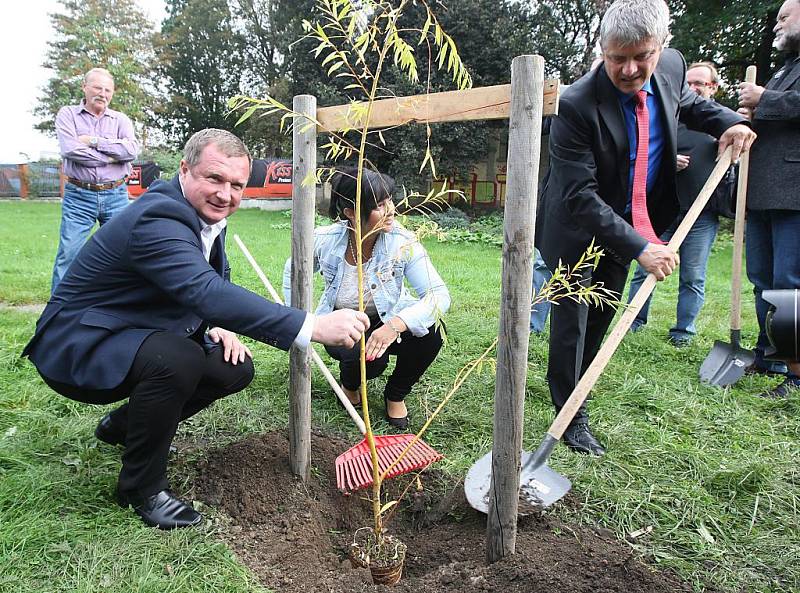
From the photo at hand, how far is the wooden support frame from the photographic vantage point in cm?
179

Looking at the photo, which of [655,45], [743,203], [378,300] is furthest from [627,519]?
[743,203]

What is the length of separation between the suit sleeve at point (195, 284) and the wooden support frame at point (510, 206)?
0.61m

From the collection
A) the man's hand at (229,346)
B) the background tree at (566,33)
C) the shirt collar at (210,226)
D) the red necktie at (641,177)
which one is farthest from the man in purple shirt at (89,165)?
the background tree at (566,33)

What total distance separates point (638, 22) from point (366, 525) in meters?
2.32

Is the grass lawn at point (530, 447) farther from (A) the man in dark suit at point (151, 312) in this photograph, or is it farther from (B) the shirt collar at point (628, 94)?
(B) the shirt collar at point (628, 94)

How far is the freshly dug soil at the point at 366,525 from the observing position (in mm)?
2016

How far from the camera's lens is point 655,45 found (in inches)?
93.1

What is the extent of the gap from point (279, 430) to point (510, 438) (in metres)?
1.48

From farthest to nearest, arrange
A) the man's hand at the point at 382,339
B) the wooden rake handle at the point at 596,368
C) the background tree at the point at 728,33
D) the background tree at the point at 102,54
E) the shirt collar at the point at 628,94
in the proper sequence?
1. the background tree at the point at 102,54
2. the background tree at the point at 728,33
3. the man's hand at the point at 382,339
4. the shirt collar at the point at 628,94
5. the wooden rake handle at the point at 596,368

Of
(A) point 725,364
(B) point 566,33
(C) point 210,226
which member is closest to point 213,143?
(C) point 210,226

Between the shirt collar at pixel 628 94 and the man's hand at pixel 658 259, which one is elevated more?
the shirt collar at pixel 628 94

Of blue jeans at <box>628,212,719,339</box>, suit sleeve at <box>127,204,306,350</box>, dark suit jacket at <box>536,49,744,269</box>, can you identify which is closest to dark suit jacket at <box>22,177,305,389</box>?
suit sleeve at <box>127,204,306,350</box>

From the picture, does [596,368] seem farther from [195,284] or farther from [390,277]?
[195,284]

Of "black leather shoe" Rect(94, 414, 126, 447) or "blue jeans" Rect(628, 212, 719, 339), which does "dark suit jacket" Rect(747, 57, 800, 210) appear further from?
"black leather shoe" Rect(94, 414, 126, 447)
